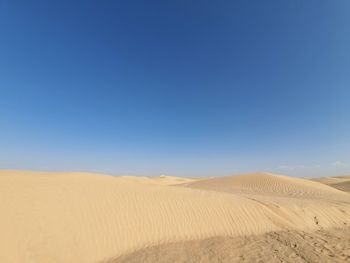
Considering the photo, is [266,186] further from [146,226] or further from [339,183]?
[339,183]

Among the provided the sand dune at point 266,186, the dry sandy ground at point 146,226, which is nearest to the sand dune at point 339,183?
the sand dune at point 266,186

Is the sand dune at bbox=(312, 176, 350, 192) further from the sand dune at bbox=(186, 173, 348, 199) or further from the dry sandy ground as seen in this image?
the dry sandy ground

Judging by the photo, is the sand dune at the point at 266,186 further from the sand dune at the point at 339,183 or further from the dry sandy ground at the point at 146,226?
the dry sandy ground at the point at 146,226

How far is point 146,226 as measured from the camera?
6844 mm

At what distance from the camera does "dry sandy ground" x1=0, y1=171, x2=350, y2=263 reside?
513cm

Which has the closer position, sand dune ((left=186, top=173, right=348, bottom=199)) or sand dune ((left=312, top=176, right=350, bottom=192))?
sand dune ((left=186, top=173, right=348, bottom=199))

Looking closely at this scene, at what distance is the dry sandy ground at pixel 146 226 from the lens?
5133 mm

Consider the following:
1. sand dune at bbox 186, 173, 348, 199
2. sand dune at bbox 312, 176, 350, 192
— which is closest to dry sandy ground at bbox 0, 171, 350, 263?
sand dune at bbox 186, 173, 348, 199

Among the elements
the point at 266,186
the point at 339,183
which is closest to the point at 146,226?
the point at 266,186

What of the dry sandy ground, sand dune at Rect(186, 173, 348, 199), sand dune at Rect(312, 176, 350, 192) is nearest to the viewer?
the dry sandy ground

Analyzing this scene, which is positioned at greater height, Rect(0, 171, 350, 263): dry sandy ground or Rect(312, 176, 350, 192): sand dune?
Rect(312, 176, 350, 192): sand dune

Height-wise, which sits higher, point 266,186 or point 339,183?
point 339,183

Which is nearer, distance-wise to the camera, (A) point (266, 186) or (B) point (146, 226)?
(B) point (146, 226)

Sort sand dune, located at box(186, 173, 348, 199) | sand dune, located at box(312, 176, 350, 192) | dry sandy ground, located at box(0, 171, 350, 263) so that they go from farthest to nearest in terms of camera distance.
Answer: sand dune, located at box(312, 176, 350, 192) → sand dune, located at box(186, 173, 348, 199) → dry sandy ground, located at box(0, 171, 350, 263)
